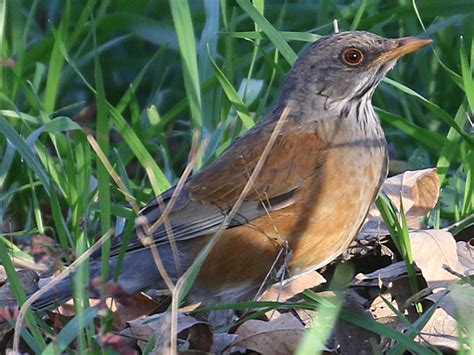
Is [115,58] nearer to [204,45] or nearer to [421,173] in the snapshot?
[204,45]

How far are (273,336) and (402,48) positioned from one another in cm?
171

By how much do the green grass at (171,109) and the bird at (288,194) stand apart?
170 mm

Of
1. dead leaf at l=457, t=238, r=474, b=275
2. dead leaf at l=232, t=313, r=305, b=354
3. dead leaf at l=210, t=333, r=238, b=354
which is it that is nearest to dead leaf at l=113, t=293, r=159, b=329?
dead leaf at l=210, t=333, r=238, b=354

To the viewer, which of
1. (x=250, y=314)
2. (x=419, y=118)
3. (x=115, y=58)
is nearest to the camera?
(x=250, y=314)

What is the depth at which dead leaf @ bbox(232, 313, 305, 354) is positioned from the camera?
193 inches

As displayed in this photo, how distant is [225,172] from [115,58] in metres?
3.62

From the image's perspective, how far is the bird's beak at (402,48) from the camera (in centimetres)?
600

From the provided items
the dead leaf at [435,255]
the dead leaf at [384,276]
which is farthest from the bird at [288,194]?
the dead leaf at [435,255]

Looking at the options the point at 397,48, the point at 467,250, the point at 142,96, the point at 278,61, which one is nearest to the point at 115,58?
the point at 142,96

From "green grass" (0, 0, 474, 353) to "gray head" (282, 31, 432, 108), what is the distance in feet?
0.40

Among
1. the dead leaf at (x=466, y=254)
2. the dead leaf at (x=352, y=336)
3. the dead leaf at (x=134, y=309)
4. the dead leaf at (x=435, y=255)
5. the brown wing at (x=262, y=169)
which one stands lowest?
the dead leaf at (x=134, y=309)

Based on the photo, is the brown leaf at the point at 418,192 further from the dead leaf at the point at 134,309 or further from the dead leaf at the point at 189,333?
the dead leaf at the point at 189,333

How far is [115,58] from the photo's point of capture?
9.27 meters

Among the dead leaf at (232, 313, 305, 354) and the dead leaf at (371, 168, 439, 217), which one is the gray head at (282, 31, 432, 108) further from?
the dead leaf at (232, 313, 305, 354)
